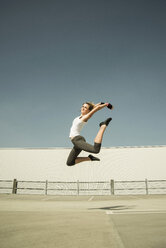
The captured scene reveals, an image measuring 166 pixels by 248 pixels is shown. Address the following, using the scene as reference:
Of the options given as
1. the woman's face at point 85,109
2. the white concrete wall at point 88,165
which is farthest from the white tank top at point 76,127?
the white concrete wall at point 88,165

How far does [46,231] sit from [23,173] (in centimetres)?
1514

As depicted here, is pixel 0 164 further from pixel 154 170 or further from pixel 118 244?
pixel 118 244

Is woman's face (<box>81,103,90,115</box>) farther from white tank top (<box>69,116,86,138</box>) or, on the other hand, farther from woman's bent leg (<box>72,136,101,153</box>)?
woman's bent leg (<box>72,136,101,153</box>)

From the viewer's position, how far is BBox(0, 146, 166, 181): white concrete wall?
1502 cm

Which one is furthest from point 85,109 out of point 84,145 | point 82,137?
point 84,145

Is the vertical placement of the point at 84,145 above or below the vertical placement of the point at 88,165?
below

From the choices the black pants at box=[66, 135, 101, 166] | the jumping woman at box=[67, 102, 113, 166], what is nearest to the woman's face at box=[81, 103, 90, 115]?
the jumping woman at box=[67, 102, 113, 166]

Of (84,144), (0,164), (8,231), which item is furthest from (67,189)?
(8,231)

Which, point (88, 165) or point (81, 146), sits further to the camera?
point (88, 165)

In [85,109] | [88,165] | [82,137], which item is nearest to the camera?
[82,137]

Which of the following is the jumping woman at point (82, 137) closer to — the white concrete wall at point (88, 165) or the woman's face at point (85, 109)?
the woman's face at point (85, 109)

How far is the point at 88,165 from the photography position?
1539 cm

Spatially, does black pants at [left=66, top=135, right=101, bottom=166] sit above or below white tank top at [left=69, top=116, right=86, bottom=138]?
below

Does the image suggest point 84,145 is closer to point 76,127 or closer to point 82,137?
point 82,137
